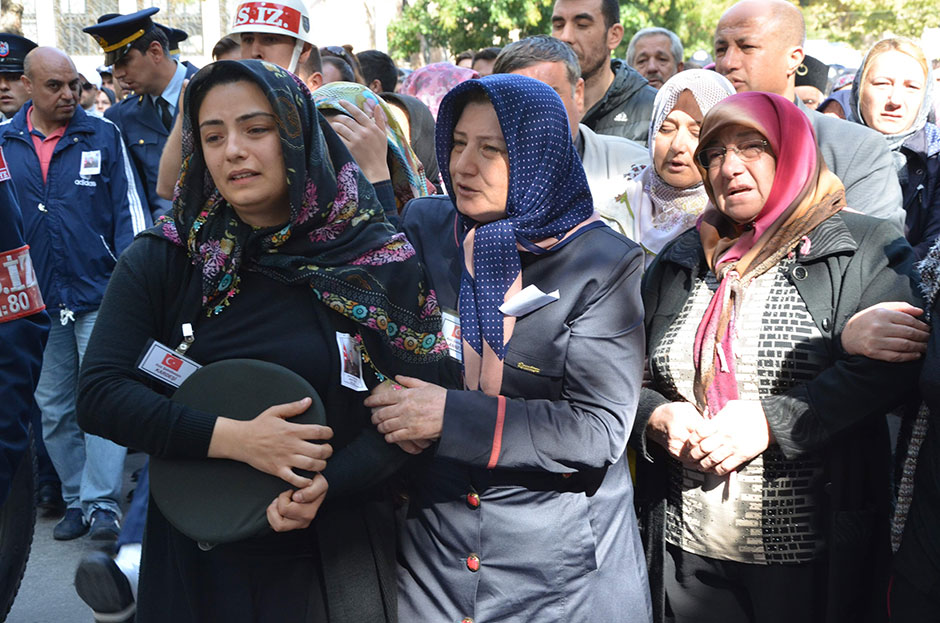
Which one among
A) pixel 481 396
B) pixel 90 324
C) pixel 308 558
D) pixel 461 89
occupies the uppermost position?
pixel 461 89

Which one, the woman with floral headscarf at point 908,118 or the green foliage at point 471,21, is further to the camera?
the green foliage at point 471,21

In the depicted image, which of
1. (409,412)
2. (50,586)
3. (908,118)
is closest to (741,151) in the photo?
(409,412)

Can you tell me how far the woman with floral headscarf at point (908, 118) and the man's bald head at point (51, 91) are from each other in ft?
15.0

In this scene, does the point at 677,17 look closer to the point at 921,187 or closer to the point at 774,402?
the point at 921,187

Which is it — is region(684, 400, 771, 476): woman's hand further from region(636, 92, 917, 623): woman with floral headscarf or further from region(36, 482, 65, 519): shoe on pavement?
region(36, 482, 65, 519): shoe on pavement

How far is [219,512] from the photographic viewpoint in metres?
2.20

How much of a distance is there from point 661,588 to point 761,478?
1.55 ft

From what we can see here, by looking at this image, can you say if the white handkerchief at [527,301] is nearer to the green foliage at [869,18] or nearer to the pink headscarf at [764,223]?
the pink headscarf at [764,223]

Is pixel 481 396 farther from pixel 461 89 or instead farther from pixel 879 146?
pixel 879 146

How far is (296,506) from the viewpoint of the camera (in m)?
2.22

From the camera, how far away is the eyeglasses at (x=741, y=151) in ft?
9.66

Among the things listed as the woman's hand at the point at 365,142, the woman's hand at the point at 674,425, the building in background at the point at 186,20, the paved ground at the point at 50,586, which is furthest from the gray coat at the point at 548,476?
the building in background at the point at 186,20

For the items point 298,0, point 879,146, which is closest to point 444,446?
point 879,146

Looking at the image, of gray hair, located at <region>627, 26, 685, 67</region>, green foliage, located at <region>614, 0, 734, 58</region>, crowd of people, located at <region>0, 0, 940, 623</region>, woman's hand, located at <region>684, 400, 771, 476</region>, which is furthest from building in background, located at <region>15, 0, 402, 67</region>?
woman's hand, located at <region>684, 400, 771, 476</region>
